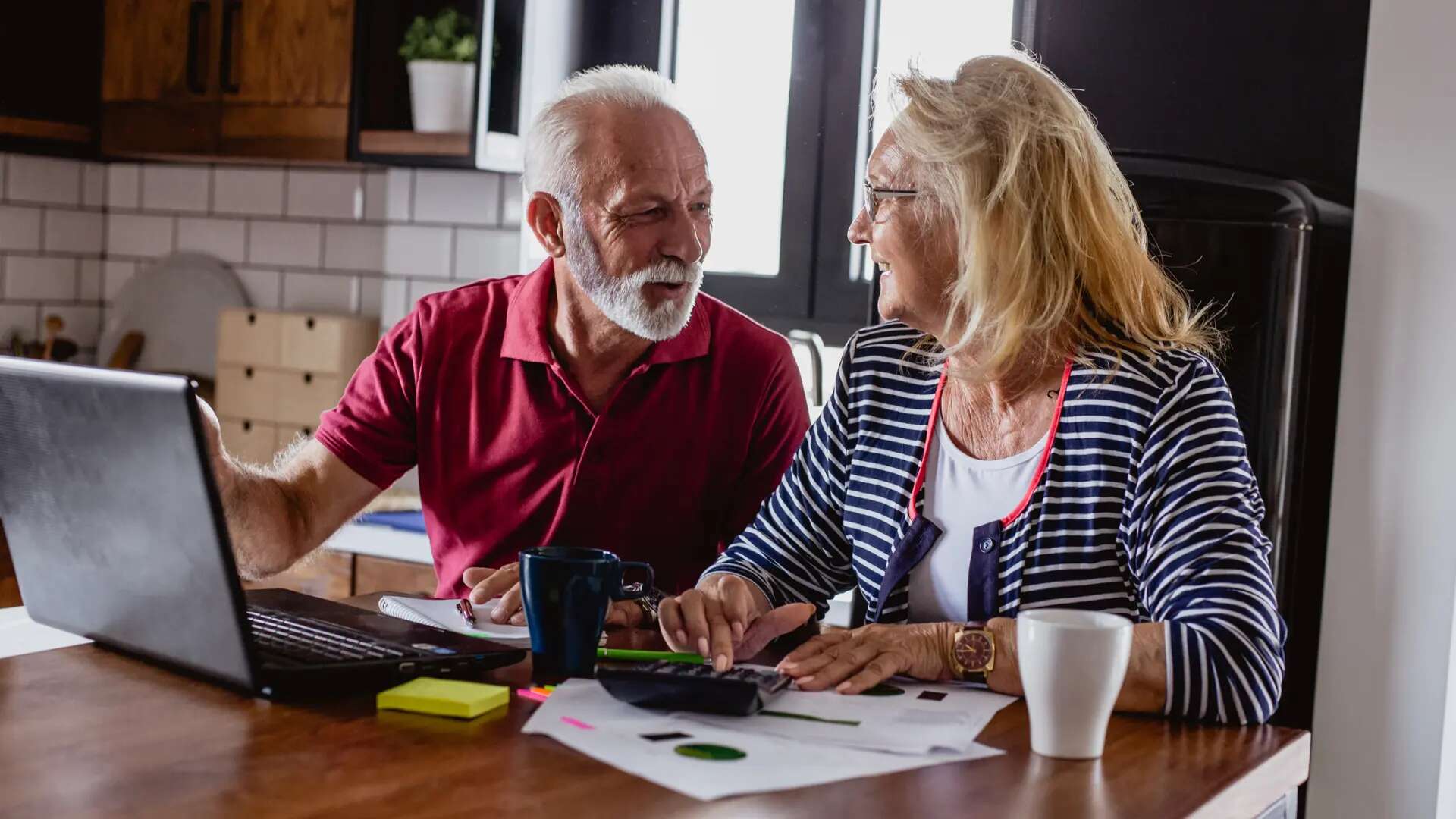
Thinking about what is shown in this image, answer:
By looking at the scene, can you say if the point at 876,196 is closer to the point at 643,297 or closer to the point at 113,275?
the point at 643,297

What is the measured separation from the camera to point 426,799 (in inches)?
36.1

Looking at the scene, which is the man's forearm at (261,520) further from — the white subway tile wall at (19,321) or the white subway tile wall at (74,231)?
the white subway tile wall at (74,231)

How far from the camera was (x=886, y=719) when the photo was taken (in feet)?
3.73

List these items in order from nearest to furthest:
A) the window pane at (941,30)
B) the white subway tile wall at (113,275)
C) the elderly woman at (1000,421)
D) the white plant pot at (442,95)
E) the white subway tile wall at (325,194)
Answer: the elderly woman at (1000,421), the window pane at (941,30), the white plant pot at (442,95), the white subway tile wall at (325,194), the white subway tile wall at (113,275)

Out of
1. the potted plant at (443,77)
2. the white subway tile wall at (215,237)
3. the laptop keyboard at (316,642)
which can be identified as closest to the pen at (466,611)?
the laptop keyboard at (316,642)

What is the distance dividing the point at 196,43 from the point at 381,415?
1746 mm

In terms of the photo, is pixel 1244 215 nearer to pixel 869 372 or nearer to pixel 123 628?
pixel 869 372

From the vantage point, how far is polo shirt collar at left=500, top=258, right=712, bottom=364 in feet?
6.42

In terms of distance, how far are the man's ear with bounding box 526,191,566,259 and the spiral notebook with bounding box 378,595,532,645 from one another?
661 mm

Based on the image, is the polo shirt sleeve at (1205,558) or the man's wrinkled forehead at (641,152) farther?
the man's wrinkled forehead at (641,152)

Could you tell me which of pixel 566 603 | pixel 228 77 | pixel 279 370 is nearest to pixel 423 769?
pixel 566 603

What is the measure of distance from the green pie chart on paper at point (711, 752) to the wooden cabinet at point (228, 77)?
95.2 inches

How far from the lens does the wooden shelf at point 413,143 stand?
3.00 m

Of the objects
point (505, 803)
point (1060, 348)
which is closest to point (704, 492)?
point (1060, 348)
